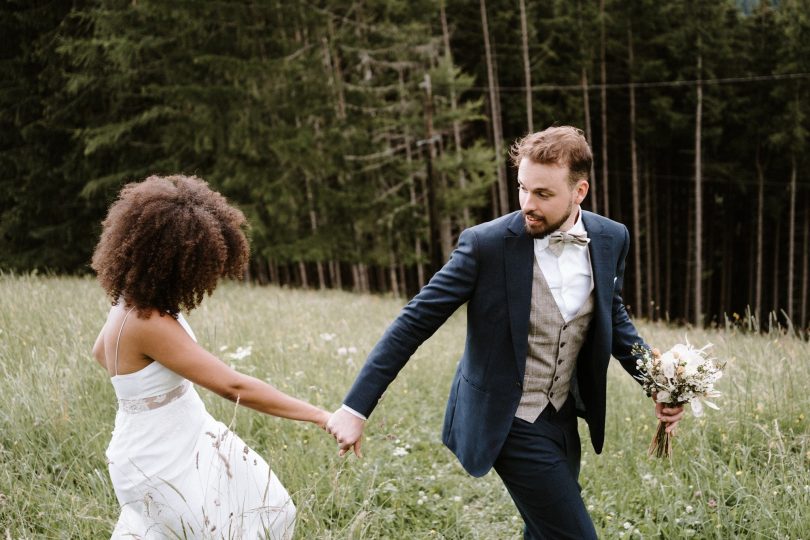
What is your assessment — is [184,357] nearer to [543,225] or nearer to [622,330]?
[543,225]

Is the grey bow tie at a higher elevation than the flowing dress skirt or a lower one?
higher

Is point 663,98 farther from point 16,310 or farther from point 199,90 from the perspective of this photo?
point 16,310

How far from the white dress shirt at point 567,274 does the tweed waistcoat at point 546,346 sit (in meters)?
0.03

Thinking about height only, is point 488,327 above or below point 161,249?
below

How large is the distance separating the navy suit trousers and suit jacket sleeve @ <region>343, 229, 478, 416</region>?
0.60 m

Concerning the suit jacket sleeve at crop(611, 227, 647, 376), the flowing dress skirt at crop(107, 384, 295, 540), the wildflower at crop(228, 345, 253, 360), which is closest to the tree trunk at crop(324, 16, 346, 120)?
the wildflower at crop(228, 345, 253, 360)

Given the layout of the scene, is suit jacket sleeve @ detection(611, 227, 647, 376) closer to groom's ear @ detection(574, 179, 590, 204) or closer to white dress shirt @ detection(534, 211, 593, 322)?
white dress shirt @ detection(534, 211, 593, 322)

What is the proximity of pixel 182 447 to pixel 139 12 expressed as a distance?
644 inches

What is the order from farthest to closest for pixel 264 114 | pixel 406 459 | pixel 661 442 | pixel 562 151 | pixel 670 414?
pixel 264 114 → pixel 406 459 → pixel 661 442 → pixel 670 414 → pixel 562 151

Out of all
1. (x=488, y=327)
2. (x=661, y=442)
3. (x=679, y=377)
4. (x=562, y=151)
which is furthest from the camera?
(x=661, y=442)

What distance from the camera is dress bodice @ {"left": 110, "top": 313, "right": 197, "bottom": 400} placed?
248 cm

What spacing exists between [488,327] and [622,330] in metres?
0.84

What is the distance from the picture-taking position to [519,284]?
2736mm

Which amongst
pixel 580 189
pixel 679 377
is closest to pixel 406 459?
pixel 679 377
